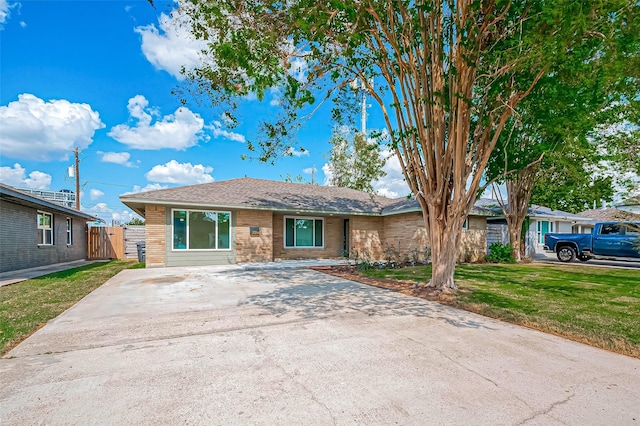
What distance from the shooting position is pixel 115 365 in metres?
3.32

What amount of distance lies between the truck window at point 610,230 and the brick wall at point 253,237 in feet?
49.5

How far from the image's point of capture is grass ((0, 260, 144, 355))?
4.42 m

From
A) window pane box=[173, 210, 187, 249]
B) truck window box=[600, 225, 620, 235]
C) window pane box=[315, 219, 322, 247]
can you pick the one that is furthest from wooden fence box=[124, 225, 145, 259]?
truck window box=[600, 225, 620, 235]

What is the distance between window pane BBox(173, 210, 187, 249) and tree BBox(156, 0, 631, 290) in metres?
6.21

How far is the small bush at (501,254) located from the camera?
15.0 metres

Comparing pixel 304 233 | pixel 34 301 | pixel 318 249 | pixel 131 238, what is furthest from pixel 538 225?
pixel 131 238

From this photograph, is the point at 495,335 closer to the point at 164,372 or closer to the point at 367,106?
the point at 164,372

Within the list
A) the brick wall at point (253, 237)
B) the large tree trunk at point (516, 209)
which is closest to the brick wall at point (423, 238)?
the large tree trunk at point (516, 209)

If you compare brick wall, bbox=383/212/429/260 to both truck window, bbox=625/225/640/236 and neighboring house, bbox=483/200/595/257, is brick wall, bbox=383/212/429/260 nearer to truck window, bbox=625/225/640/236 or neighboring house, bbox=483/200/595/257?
neighboring house, bbox=483/200/595/257

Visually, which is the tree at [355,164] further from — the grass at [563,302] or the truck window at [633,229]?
the grass at [563,302]

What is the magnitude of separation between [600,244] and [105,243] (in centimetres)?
2615

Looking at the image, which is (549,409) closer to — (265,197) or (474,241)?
(265,197)

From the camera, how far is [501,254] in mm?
15031

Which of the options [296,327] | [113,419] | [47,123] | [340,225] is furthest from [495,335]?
[47,123]
